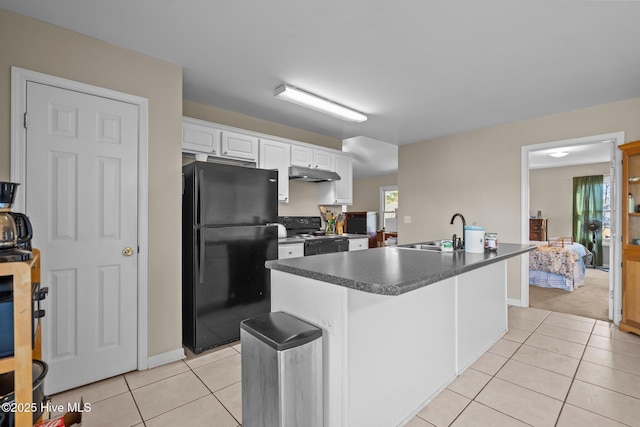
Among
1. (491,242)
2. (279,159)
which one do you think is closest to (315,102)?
(279,159)

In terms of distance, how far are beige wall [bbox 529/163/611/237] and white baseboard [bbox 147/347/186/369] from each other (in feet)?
29.0

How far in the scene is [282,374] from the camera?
4.19 feet

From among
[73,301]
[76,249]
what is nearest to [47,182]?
[76,249]

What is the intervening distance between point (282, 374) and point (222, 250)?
5.63 ft

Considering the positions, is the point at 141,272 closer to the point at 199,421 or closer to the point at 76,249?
the point at 76,249

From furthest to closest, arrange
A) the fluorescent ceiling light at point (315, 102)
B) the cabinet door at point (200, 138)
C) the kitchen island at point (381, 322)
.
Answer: the cabinet door at point (200, 138) → the fluorescent ceiling light at point (315, 102) → the kitchen island at point (381, 322)

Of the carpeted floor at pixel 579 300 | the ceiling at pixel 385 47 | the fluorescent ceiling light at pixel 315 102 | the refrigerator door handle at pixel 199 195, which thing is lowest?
the carpeted floor at pixel 579 300

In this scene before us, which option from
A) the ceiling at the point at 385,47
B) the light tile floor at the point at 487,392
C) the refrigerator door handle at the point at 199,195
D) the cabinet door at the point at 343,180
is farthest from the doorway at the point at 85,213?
the cabinet door at the point at 343,180

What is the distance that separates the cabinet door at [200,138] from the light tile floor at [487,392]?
6.63 ft

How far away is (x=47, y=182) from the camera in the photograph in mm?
2018

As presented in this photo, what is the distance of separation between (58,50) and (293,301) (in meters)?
2.35

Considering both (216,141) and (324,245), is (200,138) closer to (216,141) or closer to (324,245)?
(216,141)

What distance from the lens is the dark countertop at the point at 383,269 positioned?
1269mm

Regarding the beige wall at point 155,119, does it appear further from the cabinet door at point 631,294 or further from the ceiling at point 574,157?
the ceiling at point 574,157
